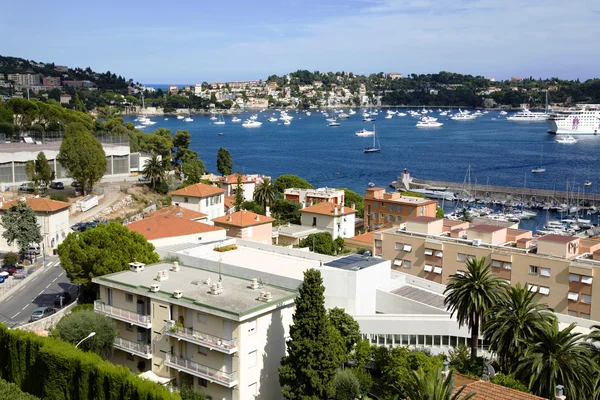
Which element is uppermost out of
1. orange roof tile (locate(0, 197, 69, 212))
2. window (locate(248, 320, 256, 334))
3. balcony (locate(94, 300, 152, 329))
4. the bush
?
orange roof tile (locate(0, 197, 69, 212))

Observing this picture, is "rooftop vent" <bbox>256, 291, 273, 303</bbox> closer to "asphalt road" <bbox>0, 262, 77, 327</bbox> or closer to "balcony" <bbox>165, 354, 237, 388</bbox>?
"balcony" <bbox>165, 354, 237, 388</bbox>

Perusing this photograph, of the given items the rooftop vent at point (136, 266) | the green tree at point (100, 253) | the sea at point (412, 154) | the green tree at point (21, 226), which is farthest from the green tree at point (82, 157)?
the sea at point (412, 154)

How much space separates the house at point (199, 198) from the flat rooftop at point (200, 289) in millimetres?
20764

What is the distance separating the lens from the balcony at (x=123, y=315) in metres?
20.9

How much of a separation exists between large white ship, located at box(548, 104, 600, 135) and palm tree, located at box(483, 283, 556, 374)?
148221mm

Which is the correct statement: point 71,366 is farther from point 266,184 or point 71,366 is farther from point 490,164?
point 490,164

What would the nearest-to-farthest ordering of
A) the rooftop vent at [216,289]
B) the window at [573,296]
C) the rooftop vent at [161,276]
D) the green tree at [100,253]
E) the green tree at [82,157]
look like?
the rooftop vent at [216,289] → the rooftop vent at [161,276] → the green tree at [100,253] → the window at [573,296] → the green tree at [82,157]

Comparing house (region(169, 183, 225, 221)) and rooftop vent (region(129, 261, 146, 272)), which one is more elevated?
rooftop vent (region(129, 261, 146, 272))

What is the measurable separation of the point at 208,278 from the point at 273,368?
406cm

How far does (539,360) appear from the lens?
57.3 ft

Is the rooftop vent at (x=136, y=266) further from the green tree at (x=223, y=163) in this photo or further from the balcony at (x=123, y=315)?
the green tree at (x=223, y=163)

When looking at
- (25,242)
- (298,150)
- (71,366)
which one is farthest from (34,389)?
(298,150)

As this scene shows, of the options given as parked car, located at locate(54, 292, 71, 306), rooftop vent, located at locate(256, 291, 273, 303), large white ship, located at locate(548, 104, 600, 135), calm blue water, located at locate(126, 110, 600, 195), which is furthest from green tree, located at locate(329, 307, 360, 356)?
large white ship, located at locate(548, 104, 600, 135)

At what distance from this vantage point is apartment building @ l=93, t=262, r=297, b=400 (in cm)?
1883
